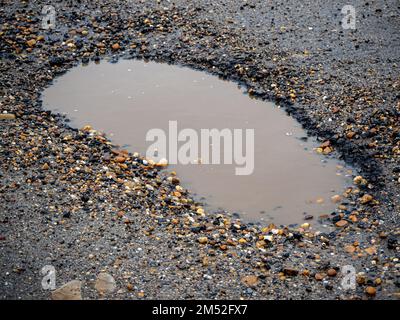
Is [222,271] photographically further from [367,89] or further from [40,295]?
[367,89]

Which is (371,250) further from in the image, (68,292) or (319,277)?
(68,292)

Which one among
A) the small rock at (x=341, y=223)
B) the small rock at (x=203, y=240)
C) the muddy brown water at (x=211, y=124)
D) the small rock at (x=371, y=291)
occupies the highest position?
the muddy brown water at (x=211, y=124)

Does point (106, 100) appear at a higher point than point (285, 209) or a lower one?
higher

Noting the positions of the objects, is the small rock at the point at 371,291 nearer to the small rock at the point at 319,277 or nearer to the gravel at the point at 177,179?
the gravel at the point at 177,179

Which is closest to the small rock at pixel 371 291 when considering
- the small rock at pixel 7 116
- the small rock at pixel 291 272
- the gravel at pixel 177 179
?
the gravel at pixel 177 179

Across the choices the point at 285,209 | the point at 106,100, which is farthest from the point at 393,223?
the point at 106,100

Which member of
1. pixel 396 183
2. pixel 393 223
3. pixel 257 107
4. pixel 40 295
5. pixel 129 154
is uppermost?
pixel 257 107
